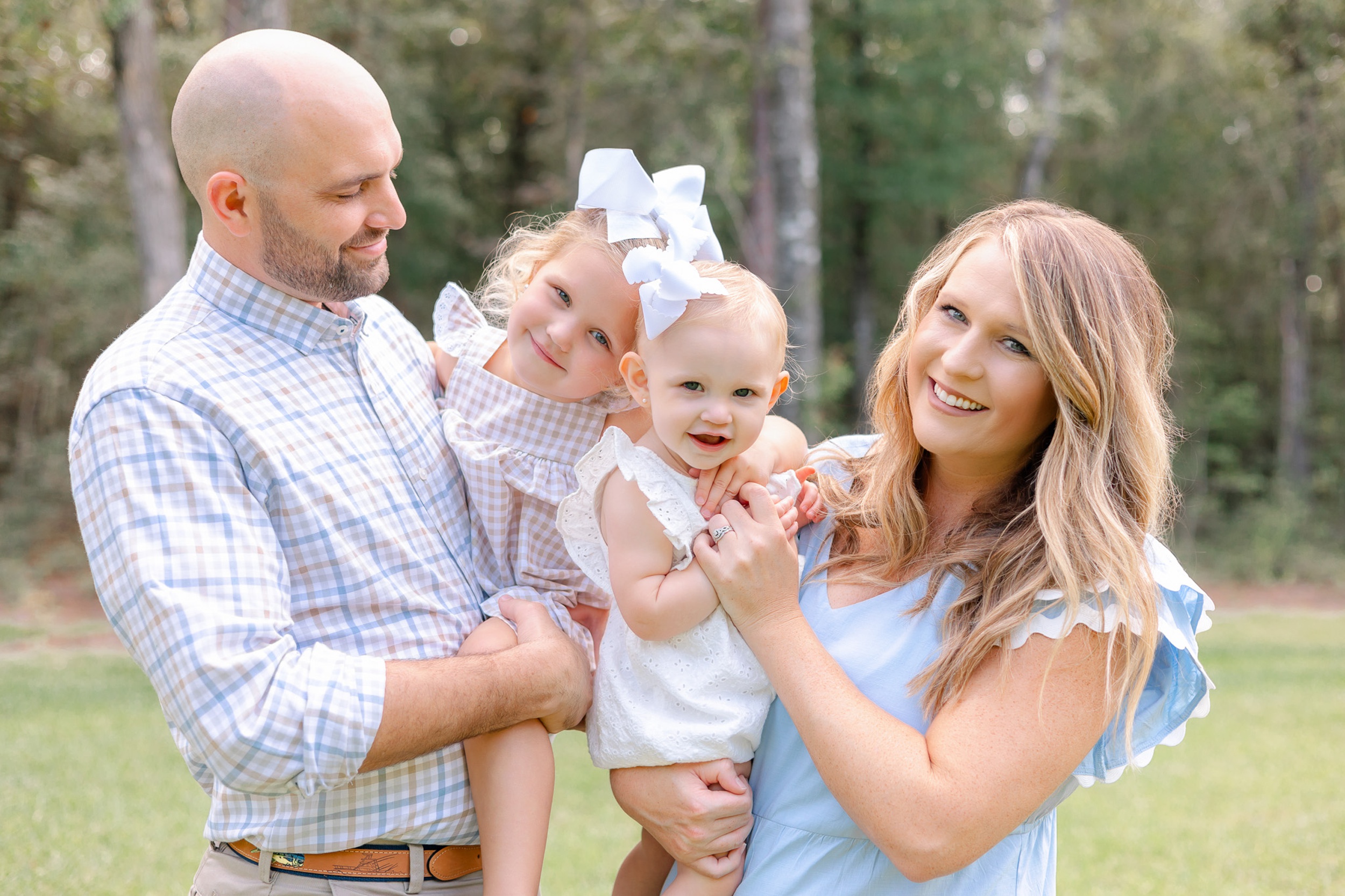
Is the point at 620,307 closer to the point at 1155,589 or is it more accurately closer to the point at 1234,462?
the point at 1155,589

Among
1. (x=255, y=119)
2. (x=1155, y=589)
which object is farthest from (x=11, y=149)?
(x=1155, y=589)

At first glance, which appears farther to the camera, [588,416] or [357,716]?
→ [588,416]

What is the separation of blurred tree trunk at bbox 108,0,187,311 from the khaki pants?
8.32 metres

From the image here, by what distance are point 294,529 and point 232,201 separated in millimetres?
649

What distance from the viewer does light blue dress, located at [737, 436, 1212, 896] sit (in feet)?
6.50

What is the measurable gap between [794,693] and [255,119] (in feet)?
4.83

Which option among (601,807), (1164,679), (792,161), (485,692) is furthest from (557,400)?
(792,161)

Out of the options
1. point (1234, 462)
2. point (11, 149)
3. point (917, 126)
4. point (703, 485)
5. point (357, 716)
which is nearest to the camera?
point (357, 716)

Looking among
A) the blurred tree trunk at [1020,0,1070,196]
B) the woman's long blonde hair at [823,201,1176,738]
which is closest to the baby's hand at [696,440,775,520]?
the woman's long blonde hair at [823,201,1176,738]

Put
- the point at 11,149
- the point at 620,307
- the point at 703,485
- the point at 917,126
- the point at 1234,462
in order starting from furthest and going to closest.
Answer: the point at 1234,462 < the point at 917,126 < the point at 11,149 < the point at 620,307 < the point at 703,485

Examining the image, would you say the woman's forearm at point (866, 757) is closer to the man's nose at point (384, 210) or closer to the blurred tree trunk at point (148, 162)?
the man's nose at point (384, 210)

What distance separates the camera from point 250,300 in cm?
210

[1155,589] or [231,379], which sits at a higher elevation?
[231,379]

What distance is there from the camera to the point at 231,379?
1.99 m
